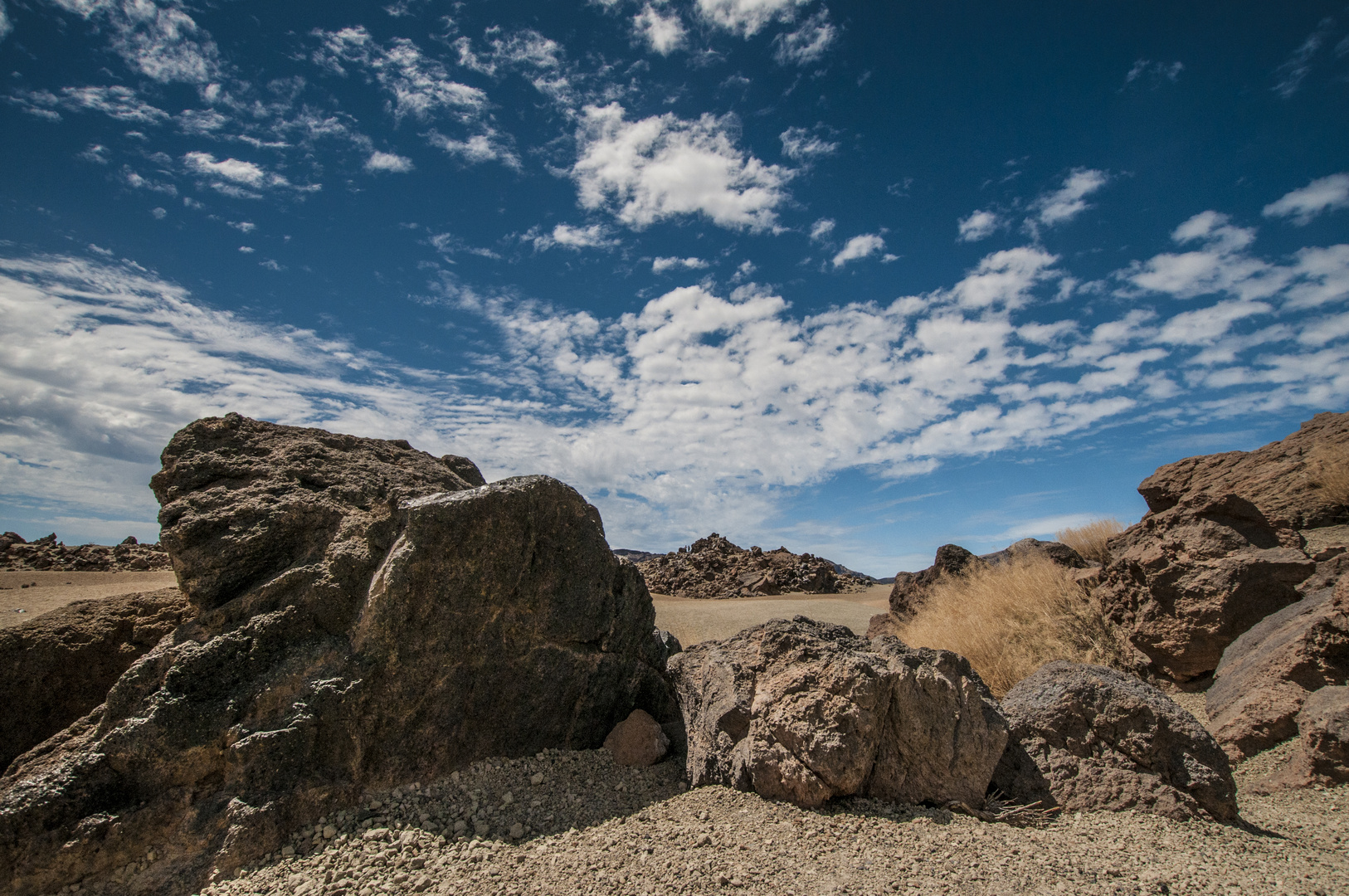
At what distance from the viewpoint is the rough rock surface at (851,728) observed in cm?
367

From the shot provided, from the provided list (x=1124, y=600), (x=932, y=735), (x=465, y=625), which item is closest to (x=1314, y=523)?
(x=1124, y=600)

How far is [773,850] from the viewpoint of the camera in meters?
3.22

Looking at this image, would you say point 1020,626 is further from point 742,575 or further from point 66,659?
point 742,575

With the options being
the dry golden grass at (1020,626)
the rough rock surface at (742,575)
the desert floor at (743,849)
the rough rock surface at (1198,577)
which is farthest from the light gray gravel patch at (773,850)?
the rough rock surface at (742,575)

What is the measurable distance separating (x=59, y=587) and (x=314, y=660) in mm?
19577

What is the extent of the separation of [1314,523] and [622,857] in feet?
38.4

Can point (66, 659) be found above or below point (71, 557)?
below

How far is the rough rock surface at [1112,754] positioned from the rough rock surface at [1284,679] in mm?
1153

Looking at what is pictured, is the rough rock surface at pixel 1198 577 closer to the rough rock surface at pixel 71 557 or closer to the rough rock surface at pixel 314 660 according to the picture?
the rough rock surface at pixel 314 660

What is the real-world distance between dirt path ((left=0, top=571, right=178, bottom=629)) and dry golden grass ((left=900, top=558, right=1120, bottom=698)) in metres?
14.7

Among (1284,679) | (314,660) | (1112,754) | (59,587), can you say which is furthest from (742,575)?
(314,660)

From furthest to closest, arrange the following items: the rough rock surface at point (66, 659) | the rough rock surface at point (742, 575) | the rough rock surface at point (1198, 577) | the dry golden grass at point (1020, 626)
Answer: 1. the rough rock surface at point (742, 575)
2. the dry golden grass at point (1020, 626)
3. the rough rock surface at point (1198, 577)
4. the rough rock surface at point (66, 659)

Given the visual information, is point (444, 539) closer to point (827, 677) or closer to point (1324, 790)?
point (827, 677)

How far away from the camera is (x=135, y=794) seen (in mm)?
3434
